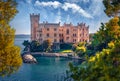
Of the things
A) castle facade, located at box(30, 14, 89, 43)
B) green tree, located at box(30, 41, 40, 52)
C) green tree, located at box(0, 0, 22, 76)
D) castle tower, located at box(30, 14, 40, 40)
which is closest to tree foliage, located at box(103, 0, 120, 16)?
green tree, located at box(0, 0, 22, 76)

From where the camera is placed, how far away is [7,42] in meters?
11.8

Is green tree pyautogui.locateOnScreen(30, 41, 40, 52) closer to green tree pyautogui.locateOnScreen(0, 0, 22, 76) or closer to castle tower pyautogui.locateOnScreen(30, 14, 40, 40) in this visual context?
castle tower pyautogui.locateOnScreen(30, 14, 40, 40)

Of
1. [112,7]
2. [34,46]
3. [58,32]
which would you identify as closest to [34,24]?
[58,32]

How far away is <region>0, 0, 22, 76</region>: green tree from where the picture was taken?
1171cm

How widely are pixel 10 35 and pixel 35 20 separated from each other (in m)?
73.2

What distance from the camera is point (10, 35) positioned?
11789 millimetres

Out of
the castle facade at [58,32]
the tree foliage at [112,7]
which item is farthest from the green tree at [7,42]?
the castle facade at [58,32]

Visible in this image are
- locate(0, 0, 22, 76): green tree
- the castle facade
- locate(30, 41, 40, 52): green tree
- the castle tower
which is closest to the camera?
locate(0, 0, 22, 76): green tree

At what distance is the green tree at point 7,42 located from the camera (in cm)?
1171

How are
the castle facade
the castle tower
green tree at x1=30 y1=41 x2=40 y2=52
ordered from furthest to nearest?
the castle tower < the castle facade < green tree at x1=30 y1=41 x2=40 y2=52

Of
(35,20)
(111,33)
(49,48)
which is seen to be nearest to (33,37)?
(35,20)

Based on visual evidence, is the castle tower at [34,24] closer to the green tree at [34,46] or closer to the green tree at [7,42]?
the green tree at [34,46]

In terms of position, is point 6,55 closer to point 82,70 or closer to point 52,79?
point 82,70

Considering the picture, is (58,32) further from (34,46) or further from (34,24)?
(34,46)
